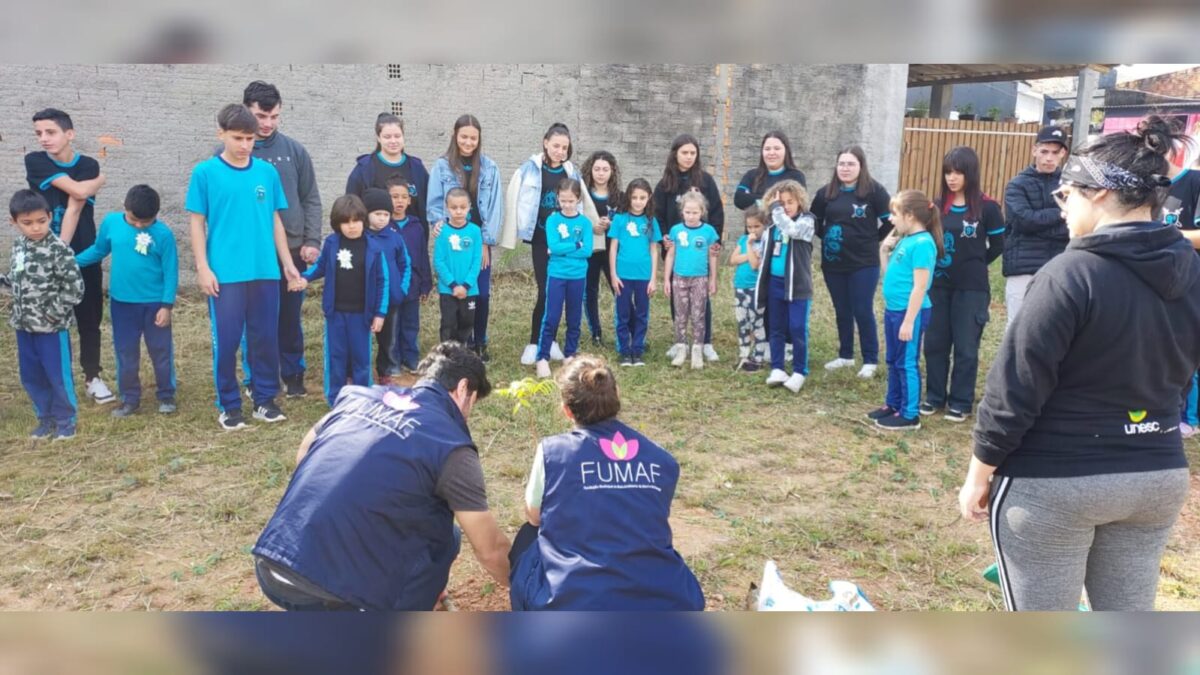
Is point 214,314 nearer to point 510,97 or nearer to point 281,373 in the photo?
point 281,373

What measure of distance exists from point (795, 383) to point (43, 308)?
15.6ft

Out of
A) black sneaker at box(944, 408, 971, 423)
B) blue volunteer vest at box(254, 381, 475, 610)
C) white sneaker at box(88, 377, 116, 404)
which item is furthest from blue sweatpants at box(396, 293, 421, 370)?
blue volunteer vest at box(254, 381, 475, 610)

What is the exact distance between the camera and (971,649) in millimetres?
801

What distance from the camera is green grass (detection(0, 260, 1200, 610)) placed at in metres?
3.50

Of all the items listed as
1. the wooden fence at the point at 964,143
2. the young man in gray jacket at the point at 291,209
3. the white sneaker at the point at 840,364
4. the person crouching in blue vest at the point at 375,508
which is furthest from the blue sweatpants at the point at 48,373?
the wooden fence at the point at 964,143

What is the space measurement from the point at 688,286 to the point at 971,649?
5973mm

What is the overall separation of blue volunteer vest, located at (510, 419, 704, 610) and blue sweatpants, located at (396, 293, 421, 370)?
4171 mm

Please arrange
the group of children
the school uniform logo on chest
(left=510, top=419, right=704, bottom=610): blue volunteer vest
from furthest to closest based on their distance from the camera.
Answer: the group of children, the school uniform logo on chest, (left=510, top=419, right=704, bottom=610): blue volunteer vest

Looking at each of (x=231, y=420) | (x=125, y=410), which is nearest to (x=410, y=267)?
(x=231, y=420)

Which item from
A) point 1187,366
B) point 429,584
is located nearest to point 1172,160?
point 1187,366

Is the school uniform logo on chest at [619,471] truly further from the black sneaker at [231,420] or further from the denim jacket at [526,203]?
the denim jacket at [526,203]

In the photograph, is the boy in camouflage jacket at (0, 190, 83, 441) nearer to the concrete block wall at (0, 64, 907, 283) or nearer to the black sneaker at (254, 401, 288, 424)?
the black sneaker at (254, 401, 288, 424)

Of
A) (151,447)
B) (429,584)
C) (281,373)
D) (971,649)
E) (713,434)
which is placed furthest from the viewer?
(281,373)

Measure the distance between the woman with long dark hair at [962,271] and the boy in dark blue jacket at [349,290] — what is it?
11.6 ft
